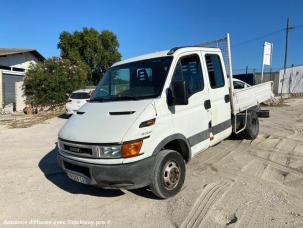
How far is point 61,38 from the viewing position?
1614 inches

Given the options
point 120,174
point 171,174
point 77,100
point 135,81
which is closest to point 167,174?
point 171,174

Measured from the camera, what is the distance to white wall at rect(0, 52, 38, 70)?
24078 mm

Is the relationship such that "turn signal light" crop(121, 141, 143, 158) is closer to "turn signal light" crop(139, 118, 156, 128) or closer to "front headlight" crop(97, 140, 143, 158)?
"front headlight" crop(97, 140, 143, 158)

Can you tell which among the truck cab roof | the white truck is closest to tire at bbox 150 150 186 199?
the white truck

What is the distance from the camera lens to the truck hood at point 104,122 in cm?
407

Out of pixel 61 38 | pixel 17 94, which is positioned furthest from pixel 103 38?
pixel 17 94

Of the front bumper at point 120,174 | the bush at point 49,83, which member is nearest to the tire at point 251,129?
the front bumper at point 120,174

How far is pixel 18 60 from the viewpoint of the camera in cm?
2547

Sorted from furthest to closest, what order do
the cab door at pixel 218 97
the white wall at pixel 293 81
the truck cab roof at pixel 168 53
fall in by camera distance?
the white wall at pixel 293 81 < the cab door at pixel 218 97 < the truck cab roof at pixel 168 53

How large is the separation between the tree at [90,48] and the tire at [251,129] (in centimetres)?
3354

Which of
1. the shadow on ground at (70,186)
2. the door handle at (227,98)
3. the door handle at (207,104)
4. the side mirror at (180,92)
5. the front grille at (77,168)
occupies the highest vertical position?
the side mirror at (180,92)

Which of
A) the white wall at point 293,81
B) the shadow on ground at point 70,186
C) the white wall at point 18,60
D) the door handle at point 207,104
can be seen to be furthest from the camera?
the white wall at point 293,81

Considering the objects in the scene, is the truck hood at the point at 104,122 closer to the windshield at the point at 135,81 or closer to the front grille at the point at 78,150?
the front grille at the point at 78,150

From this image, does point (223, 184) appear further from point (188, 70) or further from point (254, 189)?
point (188, 70)
